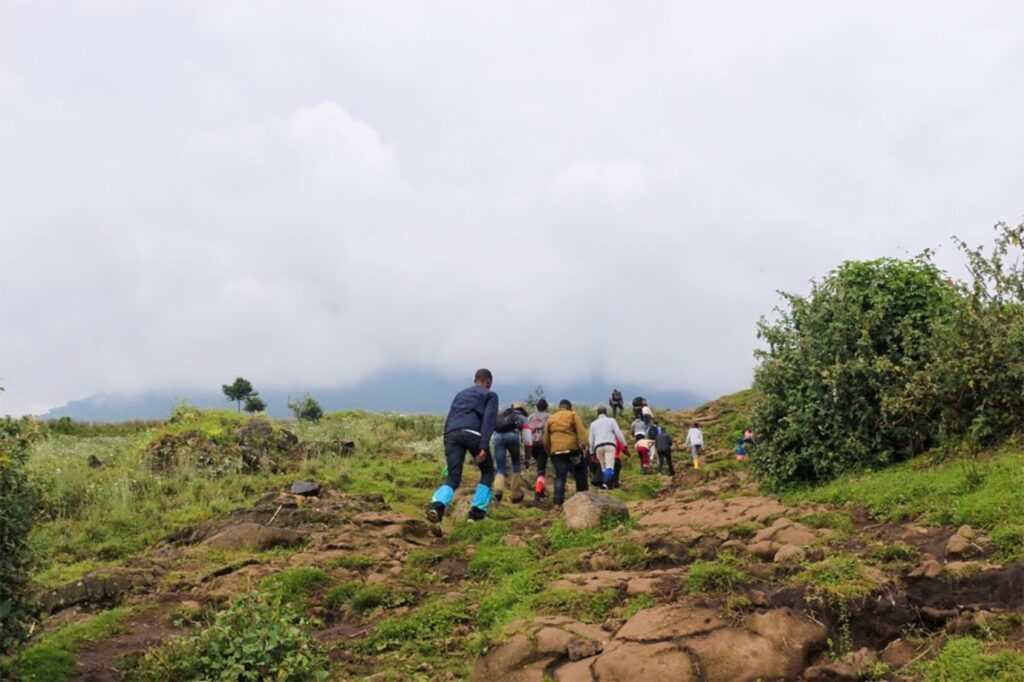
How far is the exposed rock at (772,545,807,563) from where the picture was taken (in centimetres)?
715

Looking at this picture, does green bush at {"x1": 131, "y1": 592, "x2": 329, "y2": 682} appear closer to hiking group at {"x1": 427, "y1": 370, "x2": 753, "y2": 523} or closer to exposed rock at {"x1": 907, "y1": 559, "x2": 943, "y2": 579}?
exposed rock at {"x1": 907, "y1": 559, "x2": 943, "y2": 579}

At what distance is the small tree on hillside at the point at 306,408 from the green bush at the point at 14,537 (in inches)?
1267

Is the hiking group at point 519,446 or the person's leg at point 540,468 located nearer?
the hiking group at point 519,446

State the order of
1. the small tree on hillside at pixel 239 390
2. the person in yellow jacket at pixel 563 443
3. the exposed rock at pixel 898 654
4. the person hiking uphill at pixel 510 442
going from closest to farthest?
the exposed rock at pixel 898 654, the person in yellow jacket at pixel 563 443, the person hiking uphill at pixel 510 442, the small tree on hillside at pixel 239 390

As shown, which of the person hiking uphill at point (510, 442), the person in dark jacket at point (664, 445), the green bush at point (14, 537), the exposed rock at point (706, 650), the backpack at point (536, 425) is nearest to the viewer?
the exposed rock at point (706, 650)

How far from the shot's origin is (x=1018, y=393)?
32.6ft

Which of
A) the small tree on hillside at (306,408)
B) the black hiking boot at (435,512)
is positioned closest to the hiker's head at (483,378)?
the black hiking boot at (435,512)

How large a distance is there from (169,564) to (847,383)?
9.42 m

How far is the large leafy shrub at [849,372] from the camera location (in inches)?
447

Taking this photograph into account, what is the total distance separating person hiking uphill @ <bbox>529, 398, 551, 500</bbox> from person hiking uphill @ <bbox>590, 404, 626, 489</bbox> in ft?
3.33

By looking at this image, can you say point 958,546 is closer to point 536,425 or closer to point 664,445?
point 536,425

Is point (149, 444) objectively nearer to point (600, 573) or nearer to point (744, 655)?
point (600, 573)

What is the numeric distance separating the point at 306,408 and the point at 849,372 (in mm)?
31826

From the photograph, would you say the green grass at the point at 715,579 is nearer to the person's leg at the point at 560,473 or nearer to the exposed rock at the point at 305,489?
the person's leg at the point at 560,473
